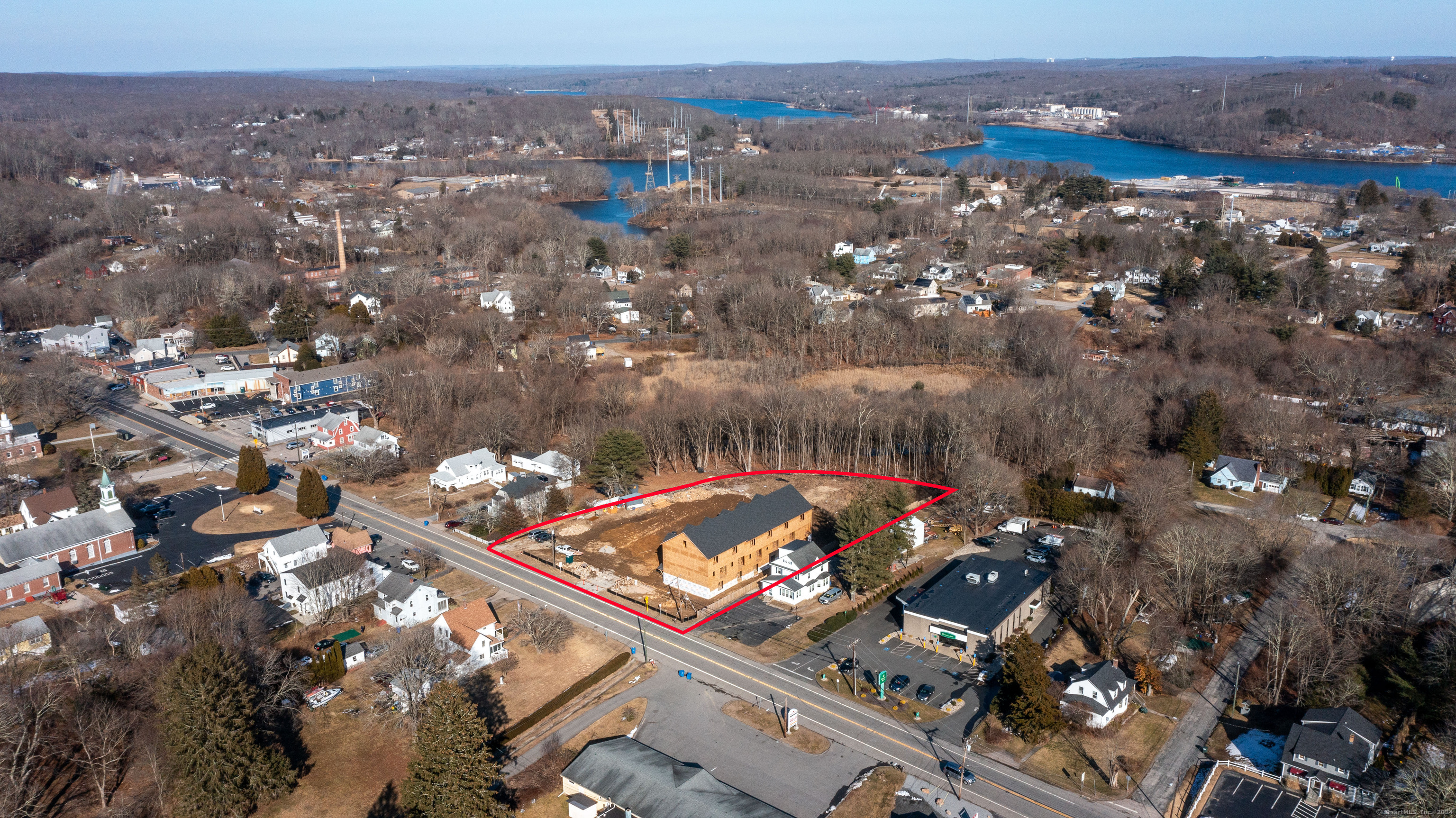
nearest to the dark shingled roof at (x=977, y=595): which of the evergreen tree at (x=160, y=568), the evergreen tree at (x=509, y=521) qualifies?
the evergreen tree at (x=509, y=521)

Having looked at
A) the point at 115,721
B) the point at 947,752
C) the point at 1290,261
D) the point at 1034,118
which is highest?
the point at 1034,118

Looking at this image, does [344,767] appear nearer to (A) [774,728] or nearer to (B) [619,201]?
(A) [774,728]

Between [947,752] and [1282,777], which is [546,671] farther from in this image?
[1282,777]

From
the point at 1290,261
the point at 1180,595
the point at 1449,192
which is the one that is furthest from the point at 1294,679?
the point at 1449,192

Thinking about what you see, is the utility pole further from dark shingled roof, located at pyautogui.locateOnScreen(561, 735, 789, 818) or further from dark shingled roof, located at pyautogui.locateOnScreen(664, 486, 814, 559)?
dark shingled roof, located at pyautogui.locateOnScreen(664, 486, 814, 559)

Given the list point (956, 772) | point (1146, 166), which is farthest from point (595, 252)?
point (1146, 166)

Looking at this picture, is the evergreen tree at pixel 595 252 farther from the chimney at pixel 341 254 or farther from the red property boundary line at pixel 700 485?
the red property boundary line at pixel 700 485
